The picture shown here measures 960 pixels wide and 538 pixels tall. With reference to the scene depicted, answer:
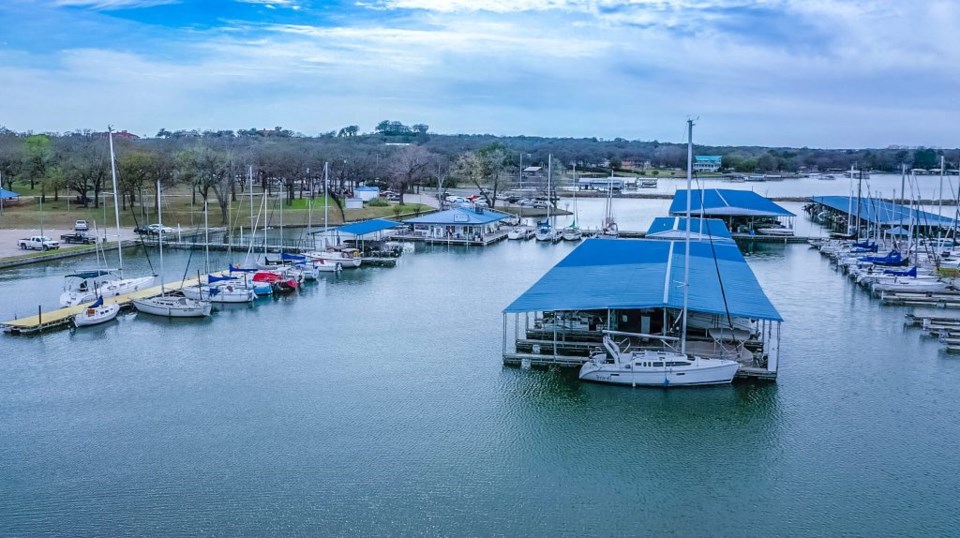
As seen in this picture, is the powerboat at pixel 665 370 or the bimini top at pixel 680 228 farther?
the bimini top at pixel 680 228

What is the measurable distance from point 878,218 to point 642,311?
1160 inches

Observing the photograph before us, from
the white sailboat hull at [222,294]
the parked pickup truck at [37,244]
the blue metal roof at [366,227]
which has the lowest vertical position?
the white sailboat hull at [222,294]

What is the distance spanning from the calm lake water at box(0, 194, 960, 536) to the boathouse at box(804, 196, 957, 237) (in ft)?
74.5

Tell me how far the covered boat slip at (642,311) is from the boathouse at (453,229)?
2447cm

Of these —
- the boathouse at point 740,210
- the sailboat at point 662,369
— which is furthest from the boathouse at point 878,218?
the sailboat at point 662,369

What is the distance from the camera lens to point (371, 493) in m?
15.6

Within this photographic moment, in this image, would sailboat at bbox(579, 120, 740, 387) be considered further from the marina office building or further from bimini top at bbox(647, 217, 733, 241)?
bimini top at bbox(647, 217, 733, 241)

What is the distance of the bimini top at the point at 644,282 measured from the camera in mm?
22500

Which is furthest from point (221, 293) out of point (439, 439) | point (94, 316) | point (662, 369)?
point (662, 369)

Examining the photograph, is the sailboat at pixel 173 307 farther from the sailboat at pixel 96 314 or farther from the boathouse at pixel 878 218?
the boathouse at pixel 878 218

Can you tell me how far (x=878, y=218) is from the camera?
153 feet

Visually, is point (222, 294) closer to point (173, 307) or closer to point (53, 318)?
point (173, 307)

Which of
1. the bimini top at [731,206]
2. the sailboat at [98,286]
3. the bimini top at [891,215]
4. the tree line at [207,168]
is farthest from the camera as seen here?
the tree line at [207,168]

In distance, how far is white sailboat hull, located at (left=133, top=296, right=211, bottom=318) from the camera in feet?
98.0
